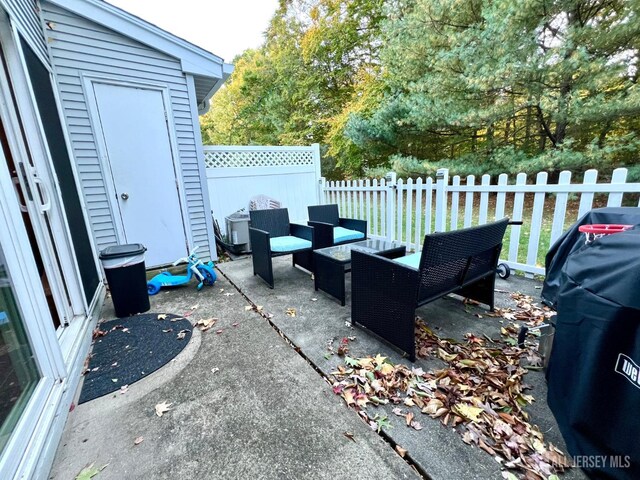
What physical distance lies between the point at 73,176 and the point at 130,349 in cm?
225

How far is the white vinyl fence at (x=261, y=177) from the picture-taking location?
17.1ft

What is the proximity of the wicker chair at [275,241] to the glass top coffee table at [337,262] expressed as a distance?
514mm

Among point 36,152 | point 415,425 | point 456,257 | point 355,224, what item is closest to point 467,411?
point 415,425

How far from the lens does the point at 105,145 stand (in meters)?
3.55

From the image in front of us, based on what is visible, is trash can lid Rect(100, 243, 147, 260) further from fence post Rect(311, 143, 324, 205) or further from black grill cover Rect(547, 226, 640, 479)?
fence post Rect(311, 143, 324, 205)

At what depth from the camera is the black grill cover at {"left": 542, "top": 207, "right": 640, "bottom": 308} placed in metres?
1.42

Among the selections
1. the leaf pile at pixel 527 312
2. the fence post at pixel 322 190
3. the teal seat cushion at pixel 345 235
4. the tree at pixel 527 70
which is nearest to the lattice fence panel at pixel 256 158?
the fence post at pixel 322 190

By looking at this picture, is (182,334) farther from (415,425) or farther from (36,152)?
(415,425)

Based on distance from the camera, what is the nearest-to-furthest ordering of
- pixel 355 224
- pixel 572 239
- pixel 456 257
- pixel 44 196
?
pixel 572 239 < pixel 456 257 < pixel 44 196 < pixel 355 224

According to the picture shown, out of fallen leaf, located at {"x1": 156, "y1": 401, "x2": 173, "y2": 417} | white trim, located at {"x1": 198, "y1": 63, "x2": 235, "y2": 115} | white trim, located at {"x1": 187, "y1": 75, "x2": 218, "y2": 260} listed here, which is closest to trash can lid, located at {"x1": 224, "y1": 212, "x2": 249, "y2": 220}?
white trim, located at {"x1": 187, "y1": 75, "x2": 218, "y2": 260}

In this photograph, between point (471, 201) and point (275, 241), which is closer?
point (471, 201)

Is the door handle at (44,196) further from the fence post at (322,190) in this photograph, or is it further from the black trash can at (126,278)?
the fence post at (322,190)

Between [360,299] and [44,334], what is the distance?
2.02m

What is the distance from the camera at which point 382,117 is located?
8.05 meters
